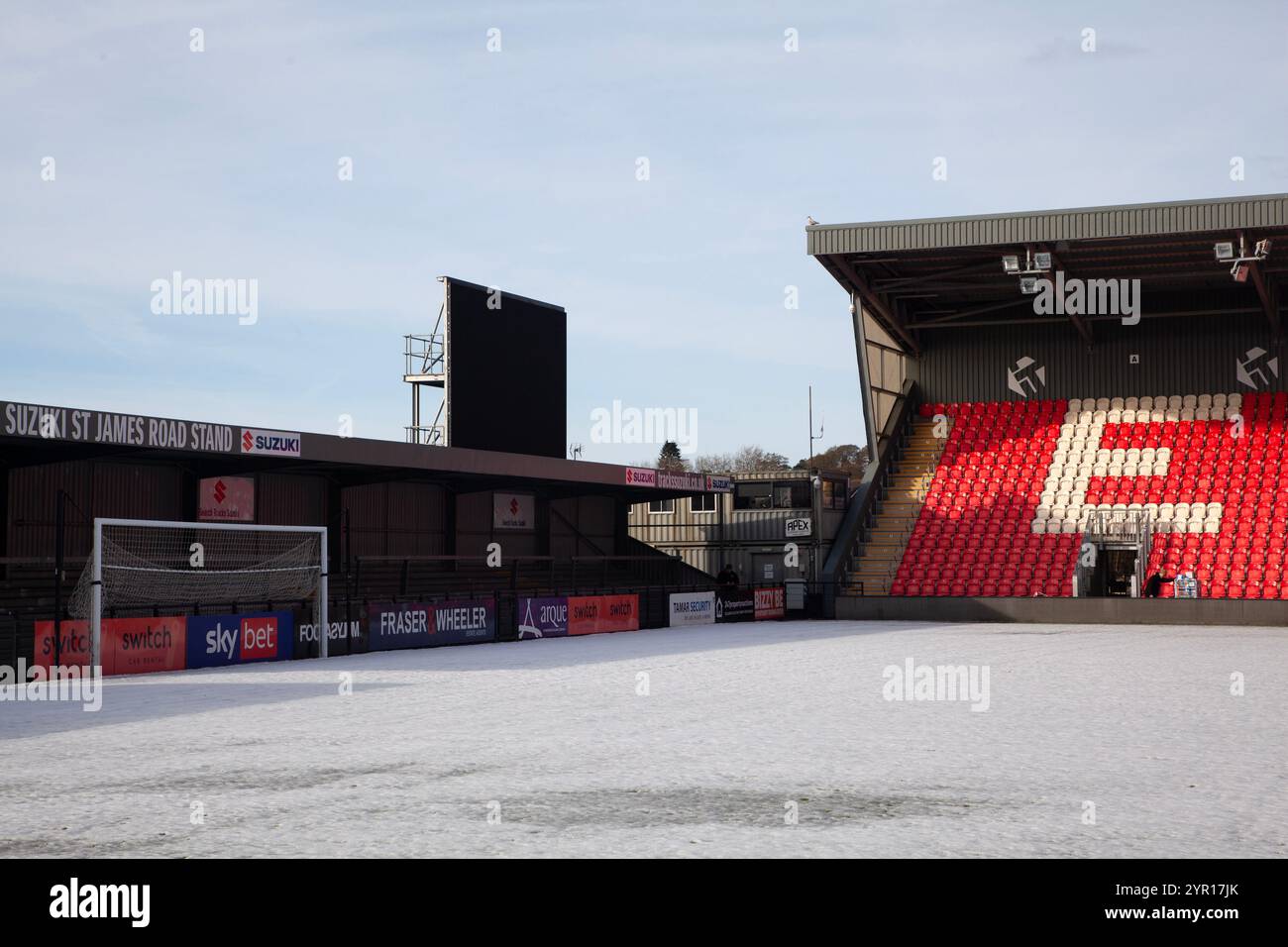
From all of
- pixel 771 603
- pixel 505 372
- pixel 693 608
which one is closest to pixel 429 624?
pixel 693 608

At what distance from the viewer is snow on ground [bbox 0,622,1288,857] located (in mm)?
8250

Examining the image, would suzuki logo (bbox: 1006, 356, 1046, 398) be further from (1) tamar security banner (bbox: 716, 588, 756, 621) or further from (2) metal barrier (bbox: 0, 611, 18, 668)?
(2) metal barrier (bbox: 0, 611, 18, 668)

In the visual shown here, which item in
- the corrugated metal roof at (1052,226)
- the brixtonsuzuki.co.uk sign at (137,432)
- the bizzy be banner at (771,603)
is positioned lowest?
the bizzy be banner at (771,603)

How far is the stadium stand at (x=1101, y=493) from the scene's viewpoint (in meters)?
39.3

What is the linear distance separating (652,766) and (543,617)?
862 inches

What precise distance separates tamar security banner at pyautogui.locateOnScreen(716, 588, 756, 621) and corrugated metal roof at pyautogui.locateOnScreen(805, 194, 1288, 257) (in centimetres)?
1056

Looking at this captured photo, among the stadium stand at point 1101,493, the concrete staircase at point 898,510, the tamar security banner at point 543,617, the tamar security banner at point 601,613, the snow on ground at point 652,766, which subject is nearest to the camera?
the snow on ground at point 652,766

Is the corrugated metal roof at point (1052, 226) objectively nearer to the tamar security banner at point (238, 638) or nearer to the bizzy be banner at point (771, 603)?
the bizzy be banner at point (771, 603)

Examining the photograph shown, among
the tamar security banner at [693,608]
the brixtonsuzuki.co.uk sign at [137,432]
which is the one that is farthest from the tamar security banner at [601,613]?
the brixtonsuzuki.co.uk sign at [137,432]

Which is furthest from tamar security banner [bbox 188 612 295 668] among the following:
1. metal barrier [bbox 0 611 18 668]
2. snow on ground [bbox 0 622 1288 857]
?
metal barrier [bbox 0 611 18 668]

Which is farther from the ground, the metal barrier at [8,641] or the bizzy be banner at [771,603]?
the metal barrier at [8,641]

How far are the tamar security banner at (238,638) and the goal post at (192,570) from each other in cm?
49

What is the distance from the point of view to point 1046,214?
3850 cm
